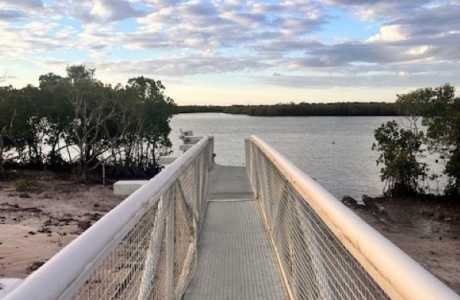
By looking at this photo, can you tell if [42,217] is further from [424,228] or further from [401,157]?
[401,157]

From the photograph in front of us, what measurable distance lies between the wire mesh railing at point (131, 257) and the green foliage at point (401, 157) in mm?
26885

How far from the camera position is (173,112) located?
141ft

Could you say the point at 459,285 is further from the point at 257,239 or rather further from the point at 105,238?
the point at 105,238

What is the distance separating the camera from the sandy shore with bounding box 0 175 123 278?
13250mm

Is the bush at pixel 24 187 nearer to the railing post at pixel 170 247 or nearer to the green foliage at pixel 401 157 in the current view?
the green foliage at pixel 401 157

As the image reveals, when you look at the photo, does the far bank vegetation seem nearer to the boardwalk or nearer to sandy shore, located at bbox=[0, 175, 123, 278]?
sandy shore, located at bbox=[0, 175, 123, 278]

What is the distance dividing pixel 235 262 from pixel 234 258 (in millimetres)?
141

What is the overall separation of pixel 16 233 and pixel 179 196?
13.0m

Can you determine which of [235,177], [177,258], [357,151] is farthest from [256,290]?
[357,151]

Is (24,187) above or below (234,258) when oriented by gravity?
below

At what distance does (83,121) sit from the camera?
35.5m

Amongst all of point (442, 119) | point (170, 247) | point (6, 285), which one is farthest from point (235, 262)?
point (442, 119)

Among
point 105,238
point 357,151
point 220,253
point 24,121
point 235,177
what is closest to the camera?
point 105,238

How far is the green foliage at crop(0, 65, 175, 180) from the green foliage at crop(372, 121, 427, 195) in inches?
652
